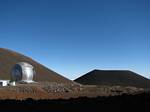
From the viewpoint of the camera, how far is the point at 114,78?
323ft

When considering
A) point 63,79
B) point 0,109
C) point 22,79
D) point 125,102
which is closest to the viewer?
point 125,102

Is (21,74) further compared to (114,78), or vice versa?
(114,78)

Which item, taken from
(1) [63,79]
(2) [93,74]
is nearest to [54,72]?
(1) [63,79]

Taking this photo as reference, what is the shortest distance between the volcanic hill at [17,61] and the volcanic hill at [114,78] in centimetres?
1151

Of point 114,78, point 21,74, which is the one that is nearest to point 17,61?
point 114,78

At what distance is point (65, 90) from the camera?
4791 cm

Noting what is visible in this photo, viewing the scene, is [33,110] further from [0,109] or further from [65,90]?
[65,90]

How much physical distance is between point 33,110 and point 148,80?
7570 cm

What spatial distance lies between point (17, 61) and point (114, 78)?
39.3 m

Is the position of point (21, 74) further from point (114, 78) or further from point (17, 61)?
point (17, 61)

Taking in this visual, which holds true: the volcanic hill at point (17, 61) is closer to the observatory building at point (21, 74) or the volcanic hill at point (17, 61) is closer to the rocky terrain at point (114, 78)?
the rocky terrain at point (114, 78)

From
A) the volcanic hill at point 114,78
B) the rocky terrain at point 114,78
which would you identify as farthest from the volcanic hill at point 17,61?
the volcanic hill at point 114,78

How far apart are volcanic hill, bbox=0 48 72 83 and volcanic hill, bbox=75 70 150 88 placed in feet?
37.8

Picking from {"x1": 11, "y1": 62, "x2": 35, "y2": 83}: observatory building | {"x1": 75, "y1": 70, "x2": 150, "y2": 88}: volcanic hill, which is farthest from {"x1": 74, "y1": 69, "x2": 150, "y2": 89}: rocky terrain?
{"x1": 11, "y1": 62, "x2": 35, "y2": 83}: observatory building
